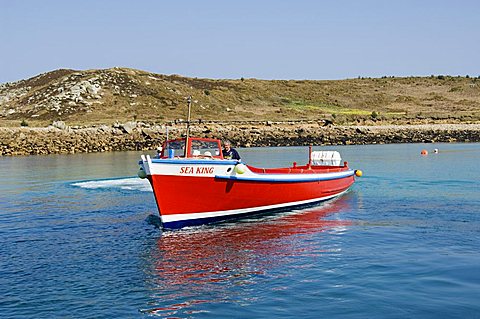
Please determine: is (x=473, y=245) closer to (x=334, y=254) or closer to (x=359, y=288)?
(x=334, y=254)

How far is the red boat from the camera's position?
18688mm

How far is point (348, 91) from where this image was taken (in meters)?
128

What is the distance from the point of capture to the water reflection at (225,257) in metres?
11.8

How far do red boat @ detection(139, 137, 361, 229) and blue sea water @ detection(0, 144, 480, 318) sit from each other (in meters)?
0.55

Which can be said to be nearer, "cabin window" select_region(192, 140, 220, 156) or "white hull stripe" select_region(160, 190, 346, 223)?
"white hull stripe" select_region(160, 190, 346, 223)

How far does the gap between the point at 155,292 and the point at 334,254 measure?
495 centimetres

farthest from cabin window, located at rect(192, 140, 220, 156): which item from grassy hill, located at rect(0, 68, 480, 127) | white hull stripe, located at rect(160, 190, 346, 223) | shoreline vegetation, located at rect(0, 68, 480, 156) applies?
grassy hill, located at rect(0, 68, 480, 127)

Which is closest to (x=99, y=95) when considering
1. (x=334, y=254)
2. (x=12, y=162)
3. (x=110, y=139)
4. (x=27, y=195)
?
(x=110, y=139)

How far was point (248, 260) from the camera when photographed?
48.1 feet

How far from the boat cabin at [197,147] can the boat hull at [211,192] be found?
115 centimetres

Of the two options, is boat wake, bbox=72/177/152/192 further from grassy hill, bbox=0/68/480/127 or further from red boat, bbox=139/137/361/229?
grassy hill, bbox=0/68/480/127

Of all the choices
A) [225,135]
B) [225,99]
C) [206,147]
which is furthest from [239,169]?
[225,99]

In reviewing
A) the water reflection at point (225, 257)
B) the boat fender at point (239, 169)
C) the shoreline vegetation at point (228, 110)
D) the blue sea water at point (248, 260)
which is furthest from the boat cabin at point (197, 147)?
the shoreline vegetation at point (228, 110)

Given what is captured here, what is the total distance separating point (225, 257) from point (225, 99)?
89.7 metres
